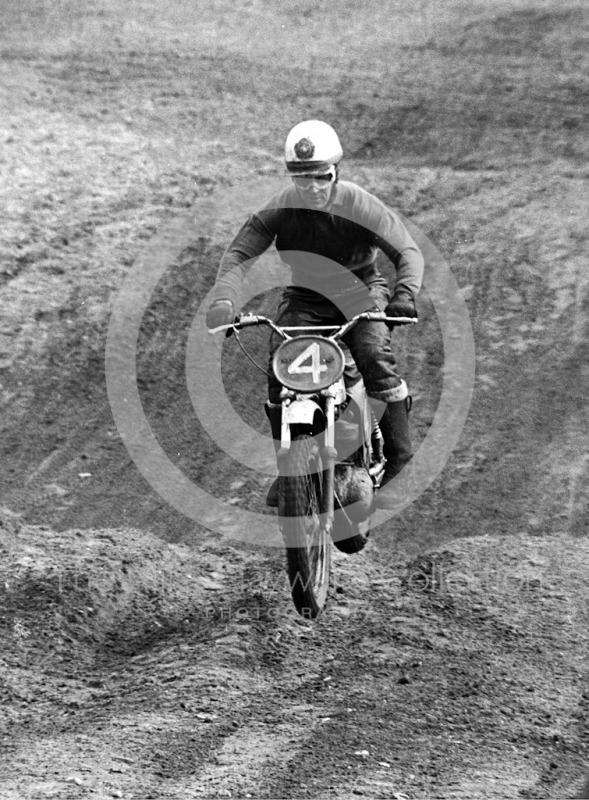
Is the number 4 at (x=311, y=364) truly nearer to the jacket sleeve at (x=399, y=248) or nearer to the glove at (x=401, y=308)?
the glove at (x=401, y=308)

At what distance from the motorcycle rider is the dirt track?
1.26 m

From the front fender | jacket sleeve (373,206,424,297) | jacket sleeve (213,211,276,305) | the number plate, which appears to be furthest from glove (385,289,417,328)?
jacket sleeve (213,211,276,305)

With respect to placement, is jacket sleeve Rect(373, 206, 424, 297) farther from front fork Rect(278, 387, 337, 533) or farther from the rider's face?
front fork Rect(278, 387, 337, 533)

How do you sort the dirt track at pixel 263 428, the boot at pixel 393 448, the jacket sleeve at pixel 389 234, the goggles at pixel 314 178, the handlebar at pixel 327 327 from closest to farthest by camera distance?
1. the dirt track at pixel 263 428
2. the handlebar at pixel 327 327
3. the goggles at pixel 314 178
4. the jacket sleeve at pixel 389 234
5. the boot at pixel 393 448

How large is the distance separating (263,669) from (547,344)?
568 cm

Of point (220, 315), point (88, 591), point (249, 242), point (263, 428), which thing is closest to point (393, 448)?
point (220, 315)

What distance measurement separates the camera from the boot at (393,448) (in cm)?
743

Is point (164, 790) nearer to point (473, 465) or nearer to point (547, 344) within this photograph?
point (473, 465)

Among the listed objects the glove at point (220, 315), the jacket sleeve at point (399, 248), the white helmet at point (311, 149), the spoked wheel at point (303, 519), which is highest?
the white helmet at point (311, 149)

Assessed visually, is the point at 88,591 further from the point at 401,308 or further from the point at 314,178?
the point at 314,178

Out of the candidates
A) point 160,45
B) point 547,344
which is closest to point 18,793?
point 547,344

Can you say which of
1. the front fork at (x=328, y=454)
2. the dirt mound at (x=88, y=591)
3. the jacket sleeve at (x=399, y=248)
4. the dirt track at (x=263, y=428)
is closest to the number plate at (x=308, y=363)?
the front fork at (x=328, y=454)

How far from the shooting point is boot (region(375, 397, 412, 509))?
743 centimetres

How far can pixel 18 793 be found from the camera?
5.11 meters
